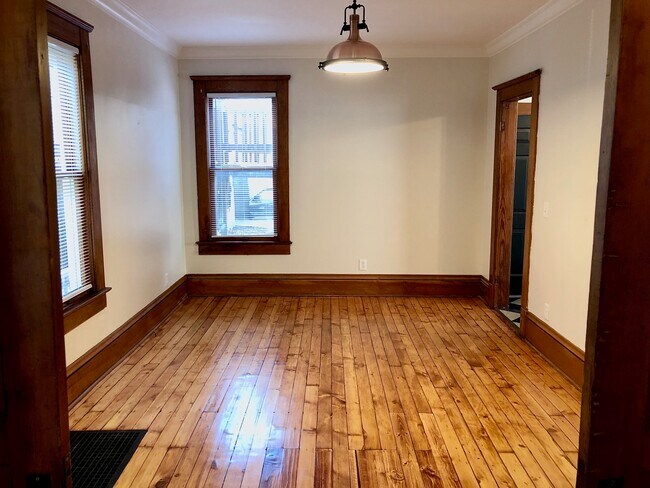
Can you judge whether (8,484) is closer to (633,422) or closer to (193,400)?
(633,422)

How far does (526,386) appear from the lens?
3496 mm

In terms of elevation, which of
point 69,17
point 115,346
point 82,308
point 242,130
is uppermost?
point 69,17

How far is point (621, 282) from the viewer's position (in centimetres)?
124

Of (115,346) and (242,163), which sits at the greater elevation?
(242,163)

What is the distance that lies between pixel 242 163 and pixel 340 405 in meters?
3.25

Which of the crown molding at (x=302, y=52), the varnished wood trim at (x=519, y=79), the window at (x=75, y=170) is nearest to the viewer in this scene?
the window at (x=75, y=170)

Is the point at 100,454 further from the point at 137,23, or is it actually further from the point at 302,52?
the point at 302,52

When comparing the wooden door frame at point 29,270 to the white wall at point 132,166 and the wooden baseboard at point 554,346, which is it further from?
the wooden baseboard at point 554,346

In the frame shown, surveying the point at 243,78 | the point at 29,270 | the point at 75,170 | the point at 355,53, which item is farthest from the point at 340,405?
the point at 243,78

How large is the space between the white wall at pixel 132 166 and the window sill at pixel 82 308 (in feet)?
0.19

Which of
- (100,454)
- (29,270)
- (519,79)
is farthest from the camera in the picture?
(519,79)

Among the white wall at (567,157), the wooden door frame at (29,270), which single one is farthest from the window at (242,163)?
the wooden door frame at (29,270)

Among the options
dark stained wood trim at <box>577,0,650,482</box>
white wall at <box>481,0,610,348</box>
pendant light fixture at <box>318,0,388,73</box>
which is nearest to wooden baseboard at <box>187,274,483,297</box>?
white wall at <box>481,0,610,348</box>

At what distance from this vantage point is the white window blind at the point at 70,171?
3119 mm
